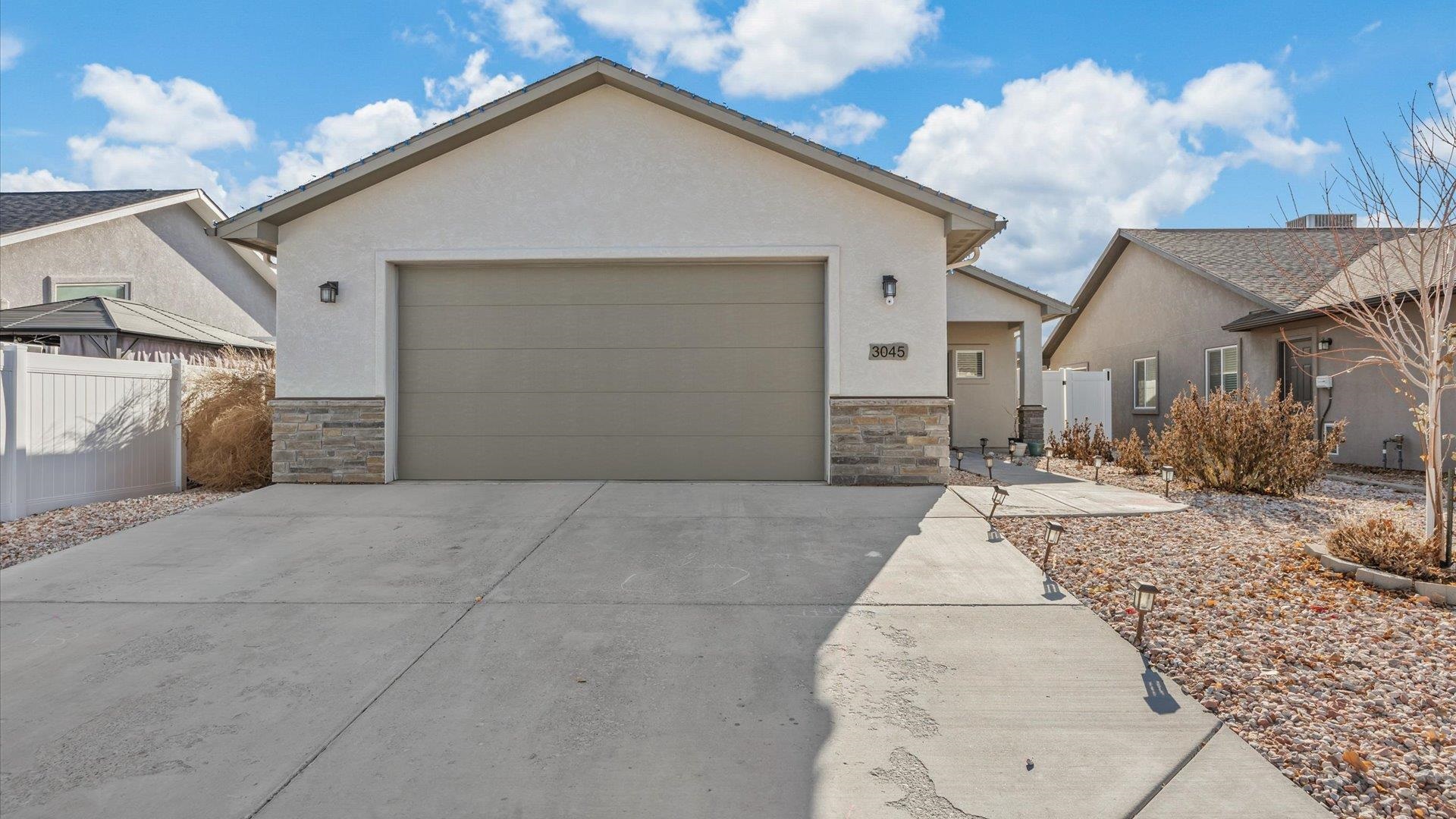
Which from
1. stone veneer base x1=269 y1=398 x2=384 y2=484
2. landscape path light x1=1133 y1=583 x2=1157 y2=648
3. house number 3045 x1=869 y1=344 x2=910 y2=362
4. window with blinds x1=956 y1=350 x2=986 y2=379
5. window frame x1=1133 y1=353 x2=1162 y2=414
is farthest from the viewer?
window frame x1=1133 y1=353 x2=1162 y2=414

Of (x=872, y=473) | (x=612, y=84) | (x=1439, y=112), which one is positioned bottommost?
(x=872, y=473)

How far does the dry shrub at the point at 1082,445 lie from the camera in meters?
11.6

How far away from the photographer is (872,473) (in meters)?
8.14

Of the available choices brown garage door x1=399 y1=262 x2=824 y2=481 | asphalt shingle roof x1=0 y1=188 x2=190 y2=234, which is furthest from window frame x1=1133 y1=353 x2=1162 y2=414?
asphalt shingle roof x1=0 y1=188 x2=190 y2=234

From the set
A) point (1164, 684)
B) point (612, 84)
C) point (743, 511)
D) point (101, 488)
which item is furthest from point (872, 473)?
point (101, 488)

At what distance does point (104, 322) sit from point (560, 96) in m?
8.01

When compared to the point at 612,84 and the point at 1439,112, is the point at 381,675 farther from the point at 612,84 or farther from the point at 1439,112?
the point at 1439,112

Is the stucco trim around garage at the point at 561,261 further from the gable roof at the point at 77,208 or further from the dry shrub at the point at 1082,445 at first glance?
the gable roof at the point at 77,208

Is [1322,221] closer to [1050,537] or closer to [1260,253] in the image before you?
[1260,253]

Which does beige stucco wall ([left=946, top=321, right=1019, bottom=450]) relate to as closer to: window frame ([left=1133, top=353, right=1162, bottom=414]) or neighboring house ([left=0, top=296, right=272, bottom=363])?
window frame ([left=1133, top=353, right=1162, bottom=414])

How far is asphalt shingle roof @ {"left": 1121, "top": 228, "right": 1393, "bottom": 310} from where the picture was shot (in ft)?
40.5

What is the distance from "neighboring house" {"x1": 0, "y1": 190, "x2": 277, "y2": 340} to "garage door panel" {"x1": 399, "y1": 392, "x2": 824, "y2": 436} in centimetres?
705

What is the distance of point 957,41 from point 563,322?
6.60m

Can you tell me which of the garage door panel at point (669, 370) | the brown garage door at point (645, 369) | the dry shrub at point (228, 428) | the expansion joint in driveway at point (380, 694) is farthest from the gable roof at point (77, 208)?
the expansion joint in driveway at point (380, 694)
